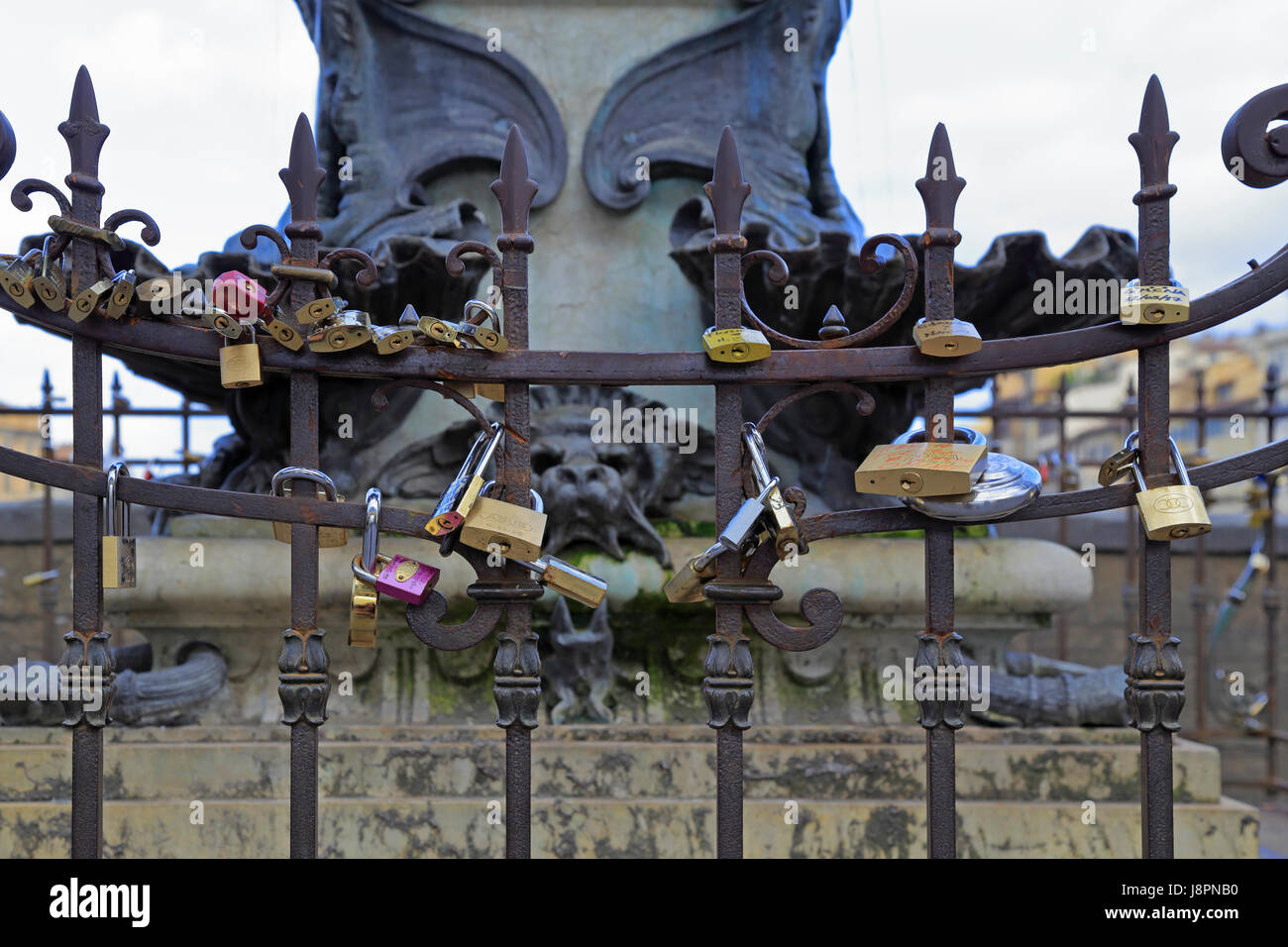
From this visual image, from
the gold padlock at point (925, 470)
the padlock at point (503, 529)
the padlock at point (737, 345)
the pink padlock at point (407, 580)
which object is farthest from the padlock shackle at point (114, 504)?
the gold padlock at point (925, 470)

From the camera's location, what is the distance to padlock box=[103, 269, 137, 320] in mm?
1958

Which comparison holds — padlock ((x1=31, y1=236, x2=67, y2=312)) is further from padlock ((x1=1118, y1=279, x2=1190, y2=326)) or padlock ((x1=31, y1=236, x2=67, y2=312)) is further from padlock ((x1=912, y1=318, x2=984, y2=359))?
padlock ((x1=1118, y1=279, x2=1190, y2=326))

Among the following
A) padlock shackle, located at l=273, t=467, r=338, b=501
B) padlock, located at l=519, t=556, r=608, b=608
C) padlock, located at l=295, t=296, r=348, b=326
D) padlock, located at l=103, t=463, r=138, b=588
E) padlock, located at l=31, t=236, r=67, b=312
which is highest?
padlock, located at l=31, t=236, r=67, b=312

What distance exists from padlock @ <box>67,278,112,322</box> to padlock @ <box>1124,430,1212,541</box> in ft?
6.02

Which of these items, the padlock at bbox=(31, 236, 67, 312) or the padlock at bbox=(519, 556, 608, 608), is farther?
the padlock at bbox=(519, 556, 608, 608)

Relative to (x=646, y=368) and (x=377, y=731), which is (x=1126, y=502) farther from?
(x=377, y=731)

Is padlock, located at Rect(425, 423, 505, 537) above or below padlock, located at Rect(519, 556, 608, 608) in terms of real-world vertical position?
above

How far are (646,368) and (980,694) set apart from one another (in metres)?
1.60

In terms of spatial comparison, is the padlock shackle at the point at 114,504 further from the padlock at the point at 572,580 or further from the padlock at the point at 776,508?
the padlock at the point at 776,508

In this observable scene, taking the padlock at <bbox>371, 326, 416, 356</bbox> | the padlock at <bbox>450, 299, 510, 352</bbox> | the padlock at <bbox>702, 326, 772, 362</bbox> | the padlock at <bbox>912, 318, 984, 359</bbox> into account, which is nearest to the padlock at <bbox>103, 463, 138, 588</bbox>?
the padlock at <bbox>371, 326, 416, 356</bbox>

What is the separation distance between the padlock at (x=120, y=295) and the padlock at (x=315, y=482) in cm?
38

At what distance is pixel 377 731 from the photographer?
3336 millimetres

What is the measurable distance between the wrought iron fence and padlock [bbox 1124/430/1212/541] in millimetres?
28

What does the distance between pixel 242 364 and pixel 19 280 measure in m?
0.40
